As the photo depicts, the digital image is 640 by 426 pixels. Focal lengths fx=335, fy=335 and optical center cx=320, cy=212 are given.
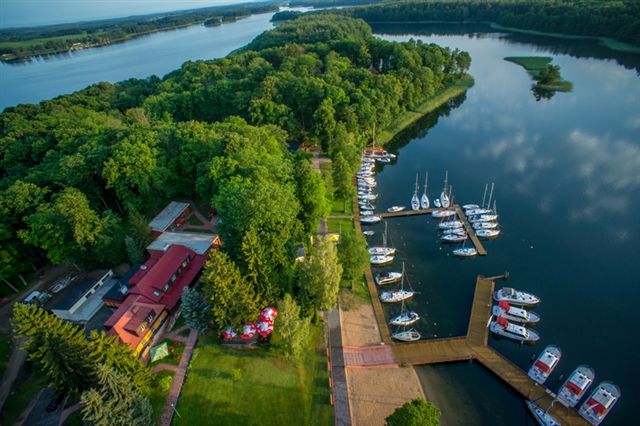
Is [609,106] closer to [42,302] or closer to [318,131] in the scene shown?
[318,131]

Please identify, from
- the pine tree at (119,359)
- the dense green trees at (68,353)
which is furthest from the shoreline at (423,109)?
the dense green trees at (68,353)

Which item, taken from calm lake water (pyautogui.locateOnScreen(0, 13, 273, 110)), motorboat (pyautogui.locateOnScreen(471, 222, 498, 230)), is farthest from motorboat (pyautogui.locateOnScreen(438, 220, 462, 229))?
calm lake water (pyautogui.locateOnScreen(0, 13, 273, 110))

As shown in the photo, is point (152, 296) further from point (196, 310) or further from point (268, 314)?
point (268, 314)

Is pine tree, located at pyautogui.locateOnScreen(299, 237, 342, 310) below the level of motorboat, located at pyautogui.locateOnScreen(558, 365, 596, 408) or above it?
above

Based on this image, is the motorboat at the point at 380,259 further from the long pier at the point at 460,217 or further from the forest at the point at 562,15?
the forest at the point at 562,15

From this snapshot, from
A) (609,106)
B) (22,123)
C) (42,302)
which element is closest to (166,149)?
(42,302)

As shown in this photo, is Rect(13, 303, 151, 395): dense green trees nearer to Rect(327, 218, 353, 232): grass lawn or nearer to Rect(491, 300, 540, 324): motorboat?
Rect(327, 218, 353, 232): grass lawn

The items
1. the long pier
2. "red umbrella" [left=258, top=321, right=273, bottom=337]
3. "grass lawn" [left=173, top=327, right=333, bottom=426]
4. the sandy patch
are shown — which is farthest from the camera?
the long pier

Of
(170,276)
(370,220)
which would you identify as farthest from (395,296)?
(170,276)
